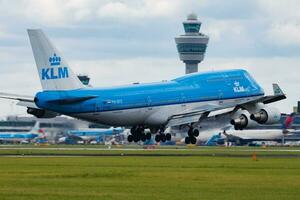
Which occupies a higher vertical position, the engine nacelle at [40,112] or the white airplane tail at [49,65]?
the white airplane tail at [49,65]

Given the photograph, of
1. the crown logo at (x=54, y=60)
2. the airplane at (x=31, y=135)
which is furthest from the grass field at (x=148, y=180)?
the airplane at (x=31, y=135)

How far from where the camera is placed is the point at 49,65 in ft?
288

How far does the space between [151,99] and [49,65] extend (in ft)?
35.8

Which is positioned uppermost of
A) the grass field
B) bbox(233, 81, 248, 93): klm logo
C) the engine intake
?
bbox(233, 81, 248, 93): klm logo

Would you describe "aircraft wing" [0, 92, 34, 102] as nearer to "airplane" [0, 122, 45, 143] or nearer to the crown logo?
the crown logo

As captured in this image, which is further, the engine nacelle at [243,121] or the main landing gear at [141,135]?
the main landing gear at [141,135]

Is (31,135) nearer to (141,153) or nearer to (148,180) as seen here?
(141,153)

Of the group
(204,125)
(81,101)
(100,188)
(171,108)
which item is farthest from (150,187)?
(204,125)

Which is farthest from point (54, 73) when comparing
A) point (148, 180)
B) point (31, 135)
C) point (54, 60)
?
point (31, 135)

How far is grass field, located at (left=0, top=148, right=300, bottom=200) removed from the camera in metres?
50.6

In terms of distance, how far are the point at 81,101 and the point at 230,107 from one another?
16.2 metres

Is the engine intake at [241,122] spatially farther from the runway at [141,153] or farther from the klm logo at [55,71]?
the klm logo at [55,71]

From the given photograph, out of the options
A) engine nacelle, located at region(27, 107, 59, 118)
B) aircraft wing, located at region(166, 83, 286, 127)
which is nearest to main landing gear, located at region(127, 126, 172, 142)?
aircraft wing, located at region(166, 83, 286, 127)

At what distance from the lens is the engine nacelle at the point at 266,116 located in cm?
9551
